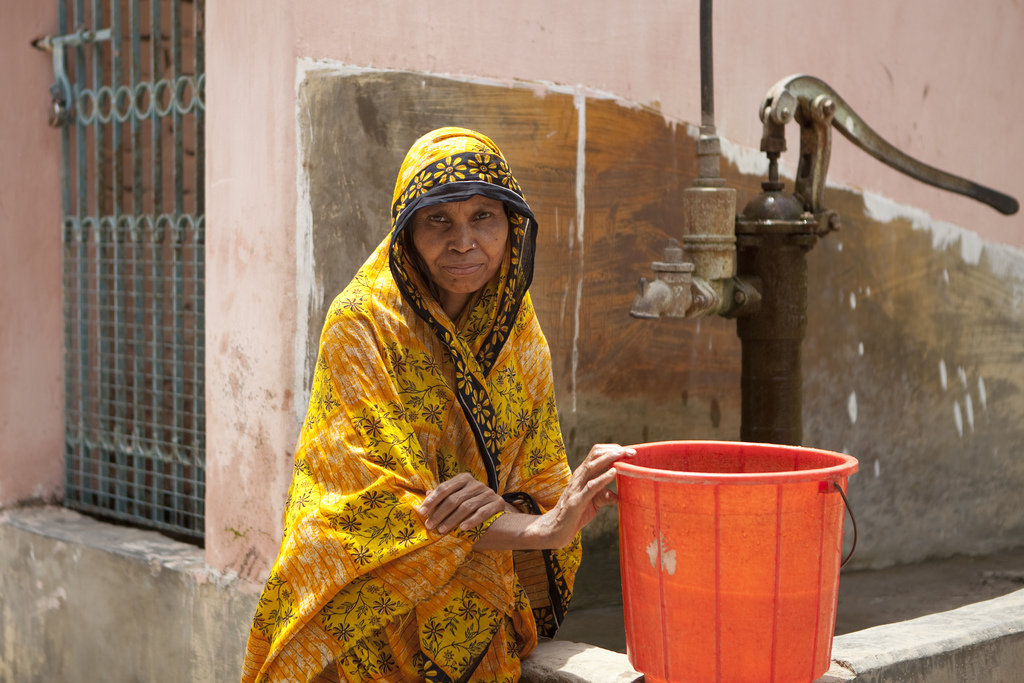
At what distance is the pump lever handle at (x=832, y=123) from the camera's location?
10.3ft

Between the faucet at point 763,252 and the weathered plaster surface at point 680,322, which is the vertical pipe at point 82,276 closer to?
the weathered plaster surface at point 680,322

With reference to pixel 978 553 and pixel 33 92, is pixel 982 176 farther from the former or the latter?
pixel 33 92

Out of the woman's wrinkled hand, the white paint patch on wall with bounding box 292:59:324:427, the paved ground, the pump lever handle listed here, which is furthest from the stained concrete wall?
the woman's wrinkled hand

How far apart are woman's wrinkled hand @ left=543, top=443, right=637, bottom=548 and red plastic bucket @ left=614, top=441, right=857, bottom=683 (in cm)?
3

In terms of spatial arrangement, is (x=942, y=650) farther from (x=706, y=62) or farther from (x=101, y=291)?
(x=101, y=291)

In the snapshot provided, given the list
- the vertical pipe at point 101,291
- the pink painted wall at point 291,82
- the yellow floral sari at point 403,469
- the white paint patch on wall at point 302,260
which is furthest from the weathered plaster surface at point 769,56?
the vertical pipe at point 101,291

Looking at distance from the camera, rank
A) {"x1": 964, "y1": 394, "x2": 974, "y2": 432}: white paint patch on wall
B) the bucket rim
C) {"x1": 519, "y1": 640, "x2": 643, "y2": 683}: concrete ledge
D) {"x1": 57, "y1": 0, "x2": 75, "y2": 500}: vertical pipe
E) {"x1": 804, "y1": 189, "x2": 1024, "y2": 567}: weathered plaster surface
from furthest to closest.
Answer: {"x1": 964, "y1": 394, "x2": 974, "y2": 432}: white paint patch on wall → {"x1": 804, "y1": 189, "x2": 1024, "y2": 567}: weathered plaster surface → {"x1": 57, "y1": 0, "x2": 75, "y2": 500}: vertical pipe → {"x1": 519, "y1": 640, "x2": 643, "y2": 683}: concrete ledge → the bucket rim

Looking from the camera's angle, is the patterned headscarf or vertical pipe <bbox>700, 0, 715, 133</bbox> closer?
the patterned headscarf

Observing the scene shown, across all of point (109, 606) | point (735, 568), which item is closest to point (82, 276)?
point (109, 606)

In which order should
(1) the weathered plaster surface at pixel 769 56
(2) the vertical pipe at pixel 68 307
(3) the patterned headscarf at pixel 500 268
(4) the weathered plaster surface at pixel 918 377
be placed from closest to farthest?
(3) the patterned headscarf at pixel 500 268, (1) the weathered plaster surface at pixel 769 56, (2) the vertical pipe at pixel 68 307, (4) the weathered plaster surface at pixel 918 377

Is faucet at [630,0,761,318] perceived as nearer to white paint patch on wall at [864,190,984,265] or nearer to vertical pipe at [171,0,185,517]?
white paint patch on wall at [864,190,984,265]

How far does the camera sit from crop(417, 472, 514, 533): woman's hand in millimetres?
1902

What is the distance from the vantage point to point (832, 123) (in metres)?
3.34

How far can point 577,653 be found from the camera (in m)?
2.24
